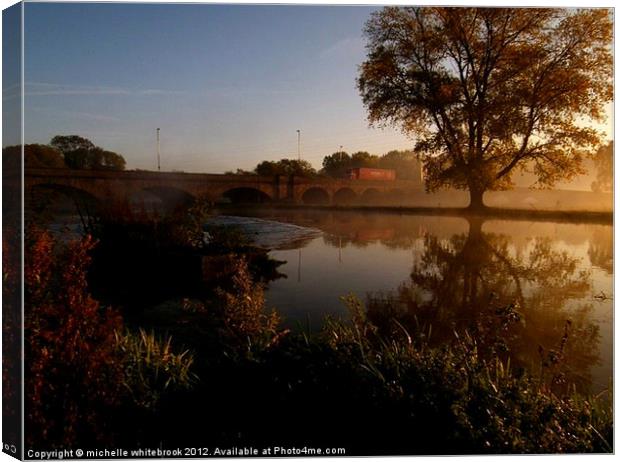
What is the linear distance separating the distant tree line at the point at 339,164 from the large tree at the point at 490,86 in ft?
0.58

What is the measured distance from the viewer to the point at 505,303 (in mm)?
4621

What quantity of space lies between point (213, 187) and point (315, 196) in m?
0.98

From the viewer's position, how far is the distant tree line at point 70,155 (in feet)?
13.8

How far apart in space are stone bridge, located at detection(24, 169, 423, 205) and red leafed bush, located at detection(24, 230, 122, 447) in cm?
75

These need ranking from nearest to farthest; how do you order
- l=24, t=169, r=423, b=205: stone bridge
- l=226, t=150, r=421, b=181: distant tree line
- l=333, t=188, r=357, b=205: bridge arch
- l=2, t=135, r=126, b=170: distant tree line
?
l=2, t=135, r=126, b=170: distant tree line → l=24, t=169, r=423, b=205: stone bridge → l=226, t=150, r=421, b=181: distant tree line → l=333, t=188, r=357, b=205: bridge arch

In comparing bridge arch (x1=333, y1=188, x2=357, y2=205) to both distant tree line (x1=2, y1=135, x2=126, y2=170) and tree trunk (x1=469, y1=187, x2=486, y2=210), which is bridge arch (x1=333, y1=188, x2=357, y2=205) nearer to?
tree trunk (x1=469, y1=187, x2=486, y2=210)

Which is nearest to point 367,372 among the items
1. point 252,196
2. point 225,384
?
point 225,384

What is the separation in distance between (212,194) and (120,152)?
897 mm

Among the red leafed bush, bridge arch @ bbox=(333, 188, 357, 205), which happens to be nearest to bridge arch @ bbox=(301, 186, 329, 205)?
bridge arch @ bbox=(333, 188, 357, 205)

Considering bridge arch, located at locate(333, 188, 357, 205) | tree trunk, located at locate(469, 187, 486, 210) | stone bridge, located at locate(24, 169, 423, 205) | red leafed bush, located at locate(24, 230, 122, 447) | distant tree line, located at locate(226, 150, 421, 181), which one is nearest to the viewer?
red leafed bush, located at locate(24, 230, 122, 447)

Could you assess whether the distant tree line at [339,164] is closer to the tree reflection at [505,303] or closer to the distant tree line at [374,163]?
the distant tree line at [374,163]

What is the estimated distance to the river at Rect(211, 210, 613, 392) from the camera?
4438 mm

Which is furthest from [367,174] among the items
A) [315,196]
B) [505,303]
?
[505,303]

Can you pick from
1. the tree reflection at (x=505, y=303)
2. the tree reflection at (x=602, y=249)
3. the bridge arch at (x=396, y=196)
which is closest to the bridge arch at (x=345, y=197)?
the bridge arch at (x=396, y=196)
